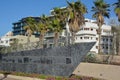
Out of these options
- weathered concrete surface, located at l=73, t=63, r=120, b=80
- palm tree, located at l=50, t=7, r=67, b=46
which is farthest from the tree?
weathered concrete surface, located at l=73, t=63, r=120, b=80

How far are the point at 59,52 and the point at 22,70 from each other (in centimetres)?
626

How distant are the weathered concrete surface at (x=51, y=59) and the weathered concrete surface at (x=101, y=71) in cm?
655

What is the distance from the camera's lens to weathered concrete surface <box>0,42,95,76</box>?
21.6 m

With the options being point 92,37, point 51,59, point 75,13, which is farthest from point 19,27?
point 51,59

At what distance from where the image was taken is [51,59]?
24.0 m

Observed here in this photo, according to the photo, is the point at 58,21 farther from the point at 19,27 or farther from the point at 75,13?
the point at 19,27

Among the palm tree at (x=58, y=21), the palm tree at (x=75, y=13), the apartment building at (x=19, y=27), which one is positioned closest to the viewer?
the palm tree at (x=75, y=13)

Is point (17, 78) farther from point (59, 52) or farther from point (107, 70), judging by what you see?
point (107, 70)

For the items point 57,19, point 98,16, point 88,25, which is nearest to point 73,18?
point 57,19

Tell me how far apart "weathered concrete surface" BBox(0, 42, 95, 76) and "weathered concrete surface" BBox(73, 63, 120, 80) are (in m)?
6.55

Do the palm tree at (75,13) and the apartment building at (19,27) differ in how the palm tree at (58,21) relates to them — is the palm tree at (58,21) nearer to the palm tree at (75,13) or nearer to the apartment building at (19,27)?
the palm tree at (75,13)

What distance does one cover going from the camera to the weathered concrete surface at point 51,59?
2158cm

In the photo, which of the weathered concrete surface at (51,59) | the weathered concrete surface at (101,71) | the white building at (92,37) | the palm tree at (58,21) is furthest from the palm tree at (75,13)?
the white building at (92,37)

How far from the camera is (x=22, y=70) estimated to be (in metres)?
28.0
